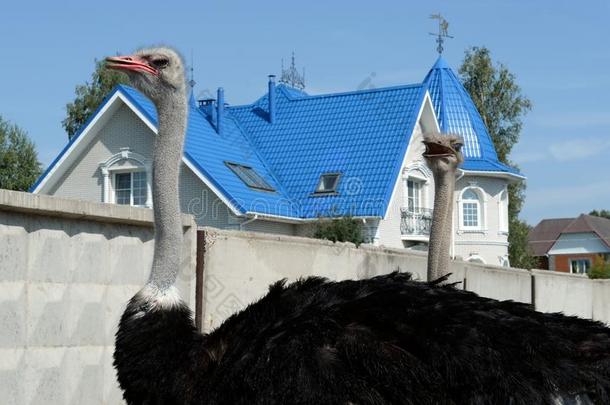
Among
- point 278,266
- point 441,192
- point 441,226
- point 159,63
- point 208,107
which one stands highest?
point 208,107

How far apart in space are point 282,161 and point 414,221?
3.70 m

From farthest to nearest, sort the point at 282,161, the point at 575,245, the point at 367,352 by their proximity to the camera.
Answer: the point at 575,245, the point at 282,161, the point at 367,352

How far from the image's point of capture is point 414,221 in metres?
29.3

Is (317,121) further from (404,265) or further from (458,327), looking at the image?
(458,327)

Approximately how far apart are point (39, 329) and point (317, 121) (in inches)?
941

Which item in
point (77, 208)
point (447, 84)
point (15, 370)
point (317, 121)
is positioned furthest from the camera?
point (447, 84)

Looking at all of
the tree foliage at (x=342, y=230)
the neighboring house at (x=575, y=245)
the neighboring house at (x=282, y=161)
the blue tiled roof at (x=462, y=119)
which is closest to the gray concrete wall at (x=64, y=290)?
the tree foliage at (x=342, y=230)

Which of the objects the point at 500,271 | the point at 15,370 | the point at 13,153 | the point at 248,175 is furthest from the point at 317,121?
the point at 15,370

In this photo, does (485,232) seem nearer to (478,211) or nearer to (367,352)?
(478,211)

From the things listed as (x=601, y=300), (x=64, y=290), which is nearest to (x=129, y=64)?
(x=64, y=290)

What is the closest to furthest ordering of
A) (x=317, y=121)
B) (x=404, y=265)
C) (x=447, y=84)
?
(x=404, y=265), (x=317, y=121), (x=447, y=84)

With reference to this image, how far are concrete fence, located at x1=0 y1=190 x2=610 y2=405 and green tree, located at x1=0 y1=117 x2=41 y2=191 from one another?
87.7 feet

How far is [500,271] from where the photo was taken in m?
11.5

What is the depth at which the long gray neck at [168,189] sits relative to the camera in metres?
4.86
